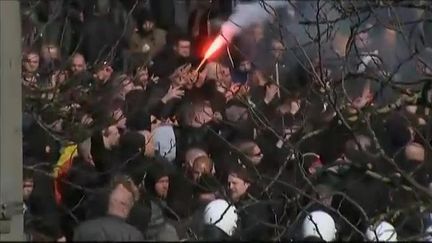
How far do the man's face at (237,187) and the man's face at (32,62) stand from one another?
1.82 m

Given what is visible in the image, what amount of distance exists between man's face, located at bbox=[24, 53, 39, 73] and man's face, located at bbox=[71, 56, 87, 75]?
28cm

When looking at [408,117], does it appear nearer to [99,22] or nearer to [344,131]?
[344,131]

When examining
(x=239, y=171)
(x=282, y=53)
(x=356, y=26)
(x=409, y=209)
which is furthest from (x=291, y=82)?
(x=409, y=209)

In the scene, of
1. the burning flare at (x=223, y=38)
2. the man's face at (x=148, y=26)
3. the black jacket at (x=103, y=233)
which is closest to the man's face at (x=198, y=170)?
the burning flare at (x=223, y=38)

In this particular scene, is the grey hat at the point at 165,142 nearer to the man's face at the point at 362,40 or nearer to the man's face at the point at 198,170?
the man's face at the point at 198,170

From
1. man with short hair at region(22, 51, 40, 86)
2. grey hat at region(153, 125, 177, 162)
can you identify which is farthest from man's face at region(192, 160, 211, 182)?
man with short hair at region(22, 51, 40, 86)

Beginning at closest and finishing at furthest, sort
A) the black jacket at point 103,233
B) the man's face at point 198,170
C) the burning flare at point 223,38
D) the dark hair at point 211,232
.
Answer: the black jacket at point 103,233 < the dark hair at point 211,232 < the man's face at point 198,170 < the burning flare at point 223,38

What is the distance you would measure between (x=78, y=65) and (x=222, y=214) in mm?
2312

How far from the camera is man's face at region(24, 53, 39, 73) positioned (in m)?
8.17

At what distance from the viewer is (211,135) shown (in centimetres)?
824

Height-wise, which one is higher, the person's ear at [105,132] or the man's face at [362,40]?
the man's face at [362,40]

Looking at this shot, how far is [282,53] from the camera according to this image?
8250 millimetres

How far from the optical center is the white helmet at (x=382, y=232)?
5.46 meters

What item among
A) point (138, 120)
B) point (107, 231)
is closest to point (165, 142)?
point (138, 120)
